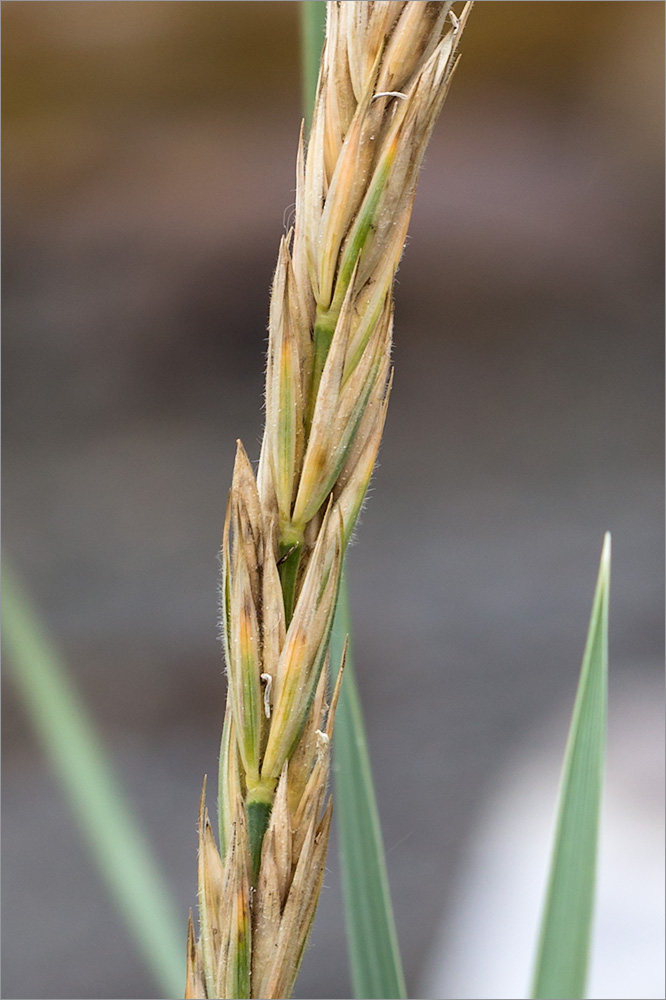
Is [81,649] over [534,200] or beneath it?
beneath

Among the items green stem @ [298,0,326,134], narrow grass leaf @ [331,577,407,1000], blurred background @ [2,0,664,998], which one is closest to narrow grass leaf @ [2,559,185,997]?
narrow grass leaf @ [331,577,407,1000]

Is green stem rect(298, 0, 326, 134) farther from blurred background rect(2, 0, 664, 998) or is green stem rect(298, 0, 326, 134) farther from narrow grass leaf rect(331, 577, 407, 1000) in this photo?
blurred background rect(2, 0, 664, 998)

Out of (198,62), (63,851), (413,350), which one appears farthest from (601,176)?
(63,851)

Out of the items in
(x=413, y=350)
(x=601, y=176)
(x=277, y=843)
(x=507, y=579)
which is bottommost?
(x=277, y=843)

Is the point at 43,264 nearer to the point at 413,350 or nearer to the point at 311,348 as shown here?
the point at 413,350

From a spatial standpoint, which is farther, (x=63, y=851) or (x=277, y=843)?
(x=63, y=851)

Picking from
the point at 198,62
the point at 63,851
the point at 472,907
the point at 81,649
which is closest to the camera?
the point at 472,907

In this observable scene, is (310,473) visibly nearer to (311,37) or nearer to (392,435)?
(311,37)

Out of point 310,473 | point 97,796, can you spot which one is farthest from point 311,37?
point 97,796
